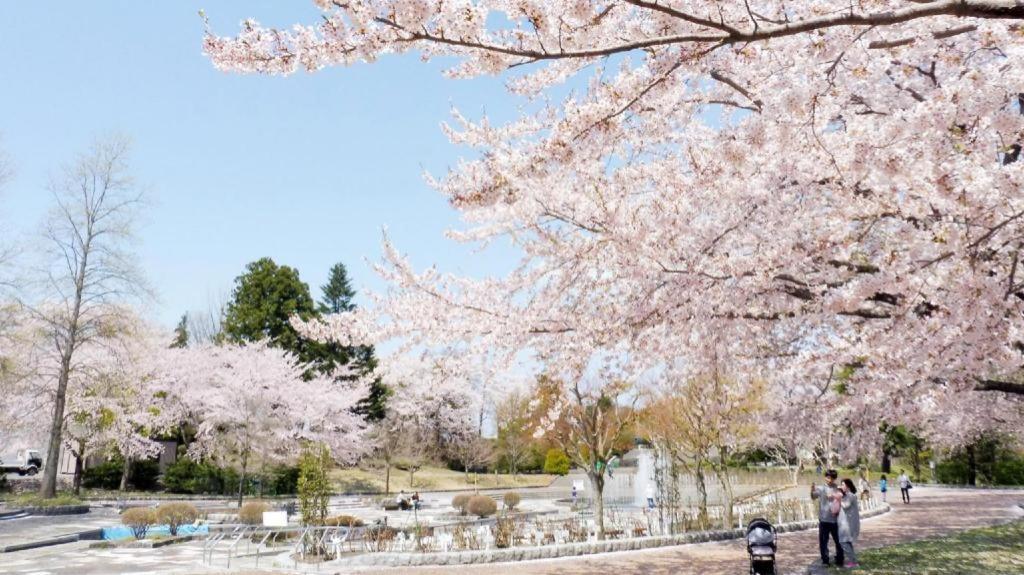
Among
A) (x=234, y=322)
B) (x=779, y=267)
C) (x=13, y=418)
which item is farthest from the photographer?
(x=234, y=322)

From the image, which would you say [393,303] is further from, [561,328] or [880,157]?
[880,157]

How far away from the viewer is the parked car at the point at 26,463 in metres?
38.6

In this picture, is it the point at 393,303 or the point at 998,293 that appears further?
the point at 393,303

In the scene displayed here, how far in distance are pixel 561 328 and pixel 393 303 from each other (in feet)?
7.60

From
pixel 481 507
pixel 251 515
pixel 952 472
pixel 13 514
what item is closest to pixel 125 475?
pixel 13 514

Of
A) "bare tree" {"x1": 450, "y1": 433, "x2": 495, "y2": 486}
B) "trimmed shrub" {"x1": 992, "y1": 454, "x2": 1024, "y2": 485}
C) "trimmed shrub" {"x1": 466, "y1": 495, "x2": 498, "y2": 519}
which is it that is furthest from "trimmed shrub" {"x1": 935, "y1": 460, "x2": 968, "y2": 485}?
"trimmed shrub" {"x1": 466, "y1": 495, "x2": 498, "y2": 519}

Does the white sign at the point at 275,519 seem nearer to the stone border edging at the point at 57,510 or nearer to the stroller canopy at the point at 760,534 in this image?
the stroller canopy at the point at 760,534

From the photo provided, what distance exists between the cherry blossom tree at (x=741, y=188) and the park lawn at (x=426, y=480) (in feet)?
106

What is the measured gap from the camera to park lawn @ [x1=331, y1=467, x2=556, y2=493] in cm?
3884

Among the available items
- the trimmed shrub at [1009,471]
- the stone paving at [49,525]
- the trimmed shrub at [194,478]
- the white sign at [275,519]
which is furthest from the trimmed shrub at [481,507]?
the trimmed shrub at [1009,471]

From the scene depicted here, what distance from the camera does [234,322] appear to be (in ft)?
139

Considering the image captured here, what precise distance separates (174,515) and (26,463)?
30328mm

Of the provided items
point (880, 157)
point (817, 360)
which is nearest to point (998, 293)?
point (880, 157)

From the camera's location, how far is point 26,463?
3969cm
